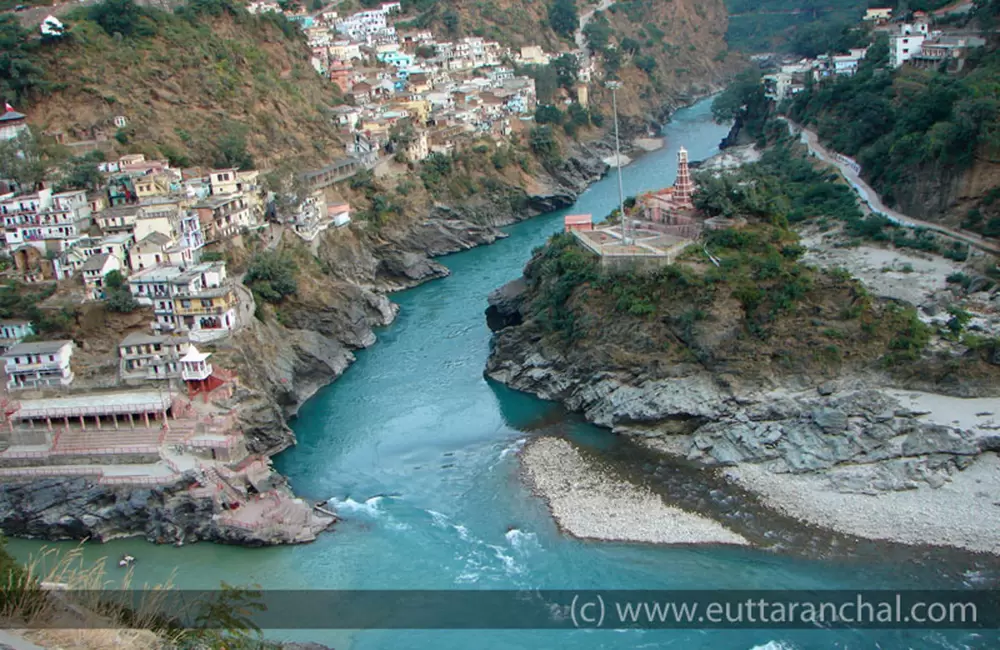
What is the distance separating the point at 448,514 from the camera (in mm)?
23734

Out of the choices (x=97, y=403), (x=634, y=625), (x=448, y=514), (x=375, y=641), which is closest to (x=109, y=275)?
(x=97, y=403)

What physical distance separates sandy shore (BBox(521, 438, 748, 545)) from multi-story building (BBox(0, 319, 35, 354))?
15.8 meters

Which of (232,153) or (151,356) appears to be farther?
(232,153)

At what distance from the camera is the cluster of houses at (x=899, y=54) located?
42875 millimetres

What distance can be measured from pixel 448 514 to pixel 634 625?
614cm

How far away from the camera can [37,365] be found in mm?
27250

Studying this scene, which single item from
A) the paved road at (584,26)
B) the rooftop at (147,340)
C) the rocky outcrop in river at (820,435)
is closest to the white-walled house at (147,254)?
the rooftop at (147,340)

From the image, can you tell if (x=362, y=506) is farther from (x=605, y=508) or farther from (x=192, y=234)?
(x=192, y=234)

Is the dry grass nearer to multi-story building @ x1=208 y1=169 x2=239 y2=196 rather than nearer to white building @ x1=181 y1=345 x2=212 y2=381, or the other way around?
white building @ x1=181 y1=345 x2=212 y2=381

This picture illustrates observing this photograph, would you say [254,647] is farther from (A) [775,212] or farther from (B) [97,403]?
(A) [775,212]

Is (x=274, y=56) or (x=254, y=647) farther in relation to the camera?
(x=274, y=56)

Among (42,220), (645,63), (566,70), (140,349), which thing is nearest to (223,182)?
(42,220)

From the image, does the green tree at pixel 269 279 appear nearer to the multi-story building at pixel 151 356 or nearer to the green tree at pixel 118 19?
the multi-story building at pixel 151 356

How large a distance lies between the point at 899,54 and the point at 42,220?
3963 centimetres
